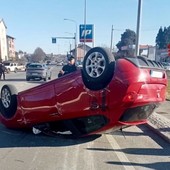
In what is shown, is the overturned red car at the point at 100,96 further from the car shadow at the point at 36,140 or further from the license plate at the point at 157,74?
the car shadow at the point at 36,140

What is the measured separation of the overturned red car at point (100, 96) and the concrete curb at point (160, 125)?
121 centimetres

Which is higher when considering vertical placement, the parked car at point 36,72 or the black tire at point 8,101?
the black tire at point 8,101

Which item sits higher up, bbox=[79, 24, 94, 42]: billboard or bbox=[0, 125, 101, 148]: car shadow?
bbox=[79, 24, 94, 42]: billboard

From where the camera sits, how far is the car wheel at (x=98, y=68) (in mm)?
4965

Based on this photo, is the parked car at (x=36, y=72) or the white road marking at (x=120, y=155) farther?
the parked car at (x=36, y=72)

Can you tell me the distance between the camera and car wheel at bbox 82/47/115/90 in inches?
195

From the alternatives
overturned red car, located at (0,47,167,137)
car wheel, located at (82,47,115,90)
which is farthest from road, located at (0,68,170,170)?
car wheel, located at (82,47,115,90)

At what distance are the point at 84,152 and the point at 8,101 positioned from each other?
8.40 feet

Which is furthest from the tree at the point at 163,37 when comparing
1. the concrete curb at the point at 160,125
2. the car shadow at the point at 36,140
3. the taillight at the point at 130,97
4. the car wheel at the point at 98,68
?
the taillight at the point at 130,97

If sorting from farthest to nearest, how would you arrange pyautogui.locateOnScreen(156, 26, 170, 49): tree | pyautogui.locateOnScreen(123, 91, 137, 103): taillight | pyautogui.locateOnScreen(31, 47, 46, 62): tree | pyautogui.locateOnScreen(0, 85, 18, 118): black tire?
pyautogui.locateOnScreen(31, 47, 46, 62): tree, pyautogui.locateOnScreen(156, 26, 170, 49): tree, pyautogui.locateOnScreen(0, 85, 18, 118): black tire, pyautogui.locateOnScreen(123, 91, 137, 103): taillight

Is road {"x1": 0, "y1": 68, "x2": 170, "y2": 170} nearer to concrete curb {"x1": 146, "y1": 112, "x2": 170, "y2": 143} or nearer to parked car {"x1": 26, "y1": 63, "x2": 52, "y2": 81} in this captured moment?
concrete curb {"x1": 146, "y1": 112, "x2": 170, "y2": 143}

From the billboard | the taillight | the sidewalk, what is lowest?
the sidewalk

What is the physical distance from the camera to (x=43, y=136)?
6277mm

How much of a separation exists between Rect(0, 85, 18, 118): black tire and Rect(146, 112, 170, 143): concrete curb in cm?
348
